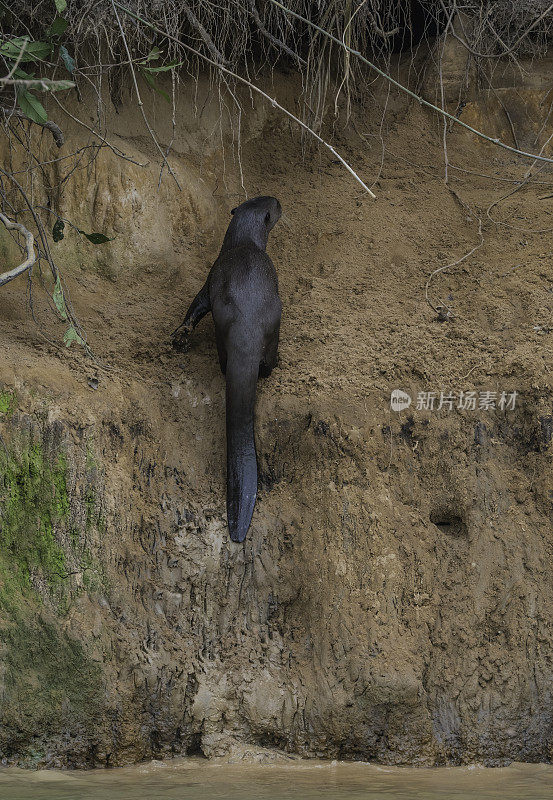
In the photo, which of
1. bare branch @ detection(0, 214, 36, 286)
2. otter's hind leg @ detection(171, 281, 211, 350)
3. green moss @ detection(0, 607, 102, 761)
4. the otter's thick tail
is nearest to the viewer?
bare branch @ detection(0, 214, 36, 286)

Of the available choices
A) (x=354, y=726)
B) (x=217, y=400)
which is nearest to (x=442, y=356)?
(x=217, y=400)

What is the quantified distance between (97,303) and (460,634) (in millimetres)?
2341

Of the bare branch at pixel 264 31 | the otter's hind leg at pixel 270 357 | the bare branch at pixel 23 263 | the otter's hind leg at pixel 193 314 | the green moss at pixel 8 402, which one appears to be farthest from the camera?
the bare branch at pixel 264 31

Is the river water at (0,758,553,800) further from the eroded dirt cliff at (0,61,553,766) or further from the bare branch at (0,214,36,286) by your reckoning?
the bare branch at (0,214,36,286)

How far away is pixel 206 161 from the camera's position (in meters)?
4.99

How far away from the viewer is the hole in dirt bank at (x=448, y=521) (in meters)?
3.64

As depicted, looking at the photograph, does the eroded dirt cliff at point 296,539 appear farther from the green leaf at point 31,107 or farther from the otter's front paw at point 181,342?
the green leaf at point 31,107

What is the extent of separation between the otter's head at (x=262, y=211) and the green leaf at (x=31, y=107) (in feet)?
4.31

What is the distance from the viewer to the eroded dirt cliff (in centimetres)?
332

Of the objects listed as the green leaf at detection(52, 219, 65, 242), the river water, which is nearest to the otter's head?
the green leaf at detection(52, 219, 65, 242)

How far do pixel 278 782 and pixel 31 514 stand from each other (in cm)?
138

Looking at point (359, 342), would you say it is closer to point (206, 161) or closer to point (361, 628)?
point (361, 628)

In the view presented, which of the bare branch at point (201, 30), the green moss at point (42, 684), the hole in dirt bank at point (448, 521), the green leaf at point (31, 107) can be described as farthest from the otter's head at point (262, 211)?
the green moss at point (42, 684)

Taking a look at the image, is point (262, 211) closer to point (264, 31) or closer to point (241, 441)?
point (264, 31)
